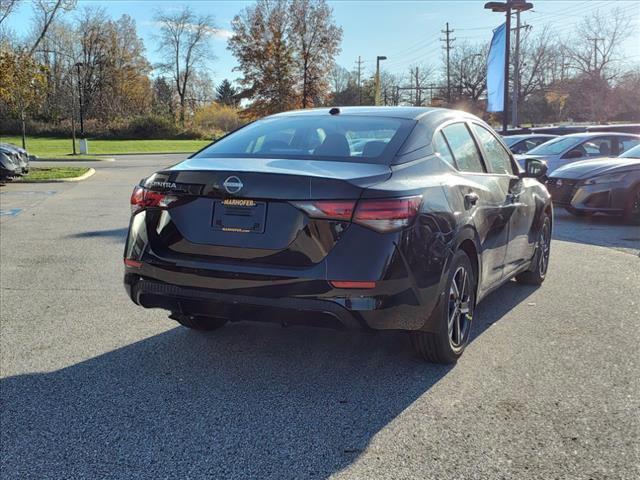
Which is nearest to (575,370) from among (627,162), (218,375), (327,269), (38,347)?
A: (327,269)

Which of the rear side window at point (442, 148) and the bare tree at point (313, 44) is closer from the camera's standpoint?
the rear side window at point (442, 148)

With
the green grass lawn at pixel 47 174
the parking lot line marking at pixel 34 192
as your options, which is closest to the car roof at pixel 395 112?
the parking lot line marking at pixel 34 192

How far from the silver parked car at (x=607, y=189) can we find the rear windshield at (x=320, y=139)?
775cm

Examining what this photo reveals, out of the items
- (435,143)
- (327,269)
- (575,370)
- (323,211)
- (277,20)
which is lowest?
(575,370)

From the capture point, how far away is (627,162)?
10.8 m

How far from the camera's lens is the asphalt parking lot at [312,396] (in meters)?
2.86

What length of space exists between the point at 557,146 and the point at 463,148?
10749 mm

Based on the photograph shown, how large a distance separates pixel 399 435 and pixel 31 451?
1754 mm

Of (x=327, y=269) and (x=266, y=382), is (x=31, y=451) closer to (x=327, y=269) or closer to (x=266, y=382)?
(x=266, y=382)

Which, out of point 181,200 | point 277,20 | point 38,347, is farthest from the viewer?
point 277,20

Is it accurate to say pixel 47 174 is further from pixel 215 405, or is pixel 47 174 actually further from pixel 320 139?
pixel 215 405

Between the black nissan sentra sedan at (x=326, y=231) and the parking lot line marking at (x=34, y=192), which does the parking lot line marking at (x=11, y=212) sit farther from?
the black nissan sentra sedan at (x=326, y=231)

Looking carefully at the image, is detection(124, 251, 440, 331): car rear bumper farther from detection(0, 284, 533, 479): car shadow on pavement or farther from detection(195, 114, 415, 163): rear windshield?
detection(195, 114, 415, 163): rear windshield

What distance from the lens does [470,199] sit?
13.5ft
